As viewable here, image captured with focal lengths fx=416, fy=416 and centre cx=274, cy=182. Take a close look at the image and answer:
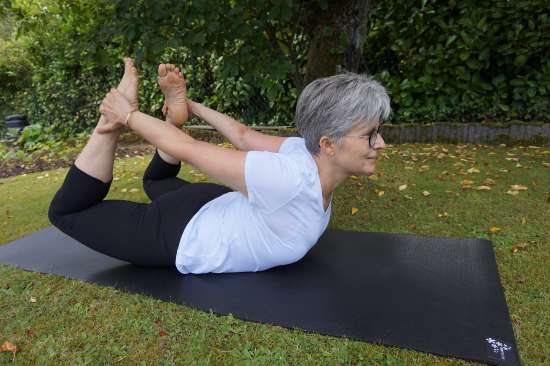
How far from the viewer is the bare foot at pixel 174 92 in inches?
79.9

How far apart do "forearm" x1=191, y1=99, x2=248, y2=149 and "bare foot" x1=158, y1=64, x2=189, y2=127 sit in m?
0.07

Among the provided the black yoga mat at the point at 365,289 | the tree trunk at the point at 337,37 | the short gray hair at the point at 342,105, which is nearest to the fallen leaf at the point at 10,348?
the black yoga mat at the point at 365,289

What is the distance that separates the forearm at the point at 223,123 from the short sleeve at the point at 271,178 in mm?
606

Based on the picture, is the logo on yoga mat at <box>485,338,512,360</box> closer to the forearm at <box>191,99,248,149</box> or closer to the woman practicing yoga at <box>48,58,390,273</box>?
the woman practicing yoga at <box>48,58,390,273</box>

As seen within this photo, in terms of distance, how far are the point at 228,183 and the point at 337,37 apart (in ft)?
7.73

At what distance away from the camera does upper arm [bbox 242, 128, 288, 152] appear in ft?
6.89

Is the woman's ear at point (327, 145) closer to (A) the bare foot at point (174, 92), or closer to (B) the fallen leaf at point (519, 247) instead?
(A) the bare foot at point (174, 92)

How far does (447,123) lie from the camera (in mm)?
5590

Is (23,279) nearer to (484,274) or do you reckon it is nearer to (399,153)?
(484,274)

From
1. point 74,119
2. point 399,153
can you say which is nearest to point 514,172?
point 399,153

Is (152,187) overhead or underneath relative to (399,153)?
overhead

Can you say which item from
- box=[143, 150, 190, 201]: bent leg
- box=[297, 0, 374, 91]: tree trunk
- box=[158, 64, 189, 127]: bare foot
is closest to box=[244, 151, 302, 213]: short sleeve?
box=[158, 64, 189, 127]: bare foot

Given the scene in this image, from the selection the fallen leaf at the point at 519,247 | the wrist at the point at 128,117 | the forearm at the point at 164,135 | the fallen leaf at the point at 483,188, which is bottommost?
the fallen leaf at the point at 483,188

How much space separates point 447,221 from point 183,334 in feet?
6.94
